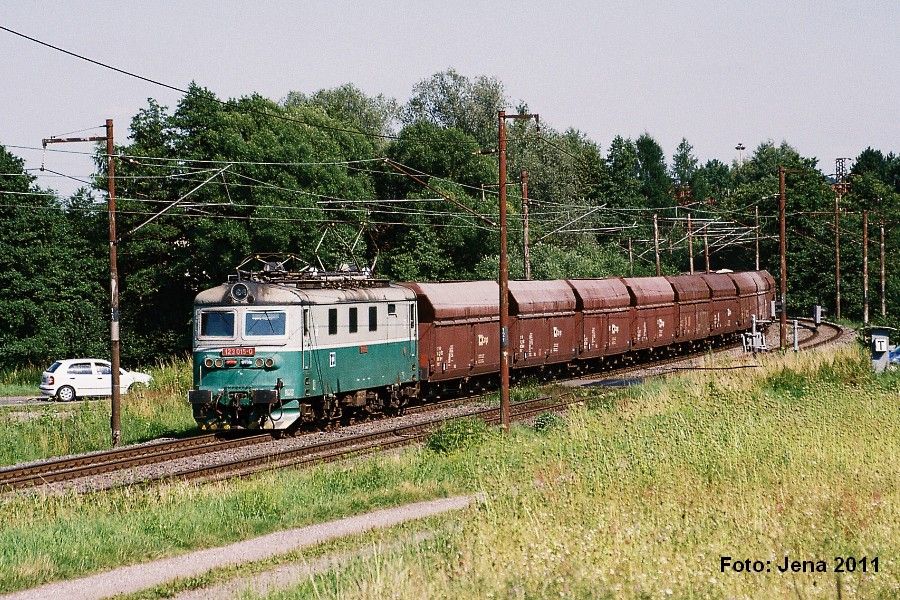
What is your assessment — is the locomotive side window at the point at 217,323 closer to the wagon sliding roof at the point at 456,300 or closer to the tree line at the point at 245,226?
the wagon sliding roof at the point at 456,300

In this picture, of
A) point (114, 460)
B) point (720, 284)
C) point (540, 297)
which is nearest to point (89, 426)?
point (114, 460)

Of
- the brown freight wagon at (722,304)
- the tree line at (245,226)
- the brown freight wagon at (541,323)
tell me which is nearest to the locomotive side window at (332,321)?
the brown freight wagon at (541,323)

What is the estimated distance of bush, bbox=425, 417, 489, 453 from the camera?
77.9ft

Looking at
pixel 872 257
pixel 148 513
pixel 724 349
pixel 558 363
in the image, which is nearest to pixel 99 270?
pixel 558 363

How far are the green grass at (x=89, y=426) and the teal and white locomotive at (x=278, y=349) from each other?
3834mm

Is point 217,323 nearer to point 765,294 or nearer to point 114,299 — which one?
point 114,299

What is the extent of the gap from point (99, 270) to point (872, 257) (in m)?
52.1

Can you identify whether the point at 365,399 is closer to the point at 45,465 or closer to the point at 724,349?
the point at 45,465

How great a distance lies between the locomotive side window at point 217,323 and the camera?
86.1 feet

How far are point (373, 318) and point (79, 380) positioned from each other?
2043 centimetres

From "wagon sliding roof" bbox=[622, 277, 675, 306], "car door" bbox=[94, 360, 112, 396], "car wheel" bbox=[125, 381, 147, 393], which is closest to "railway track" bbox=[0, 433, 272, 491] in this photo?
"car wheel" bbox=[125, 381, 147, 393]

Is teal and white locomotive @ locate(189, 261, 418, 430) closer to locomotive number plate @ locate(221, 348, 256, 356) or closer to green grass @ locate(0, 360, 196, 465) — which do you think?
locomotive number plate @ locate(221, 348, 256, 356)

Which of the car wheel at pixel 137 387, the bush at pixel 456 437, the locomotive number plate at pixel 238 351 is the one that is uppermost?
the locomotive number plate at pixel 238 351

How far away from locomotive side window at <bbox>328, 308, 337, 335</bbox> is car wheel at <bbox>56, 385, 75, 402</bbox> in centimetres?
2123
